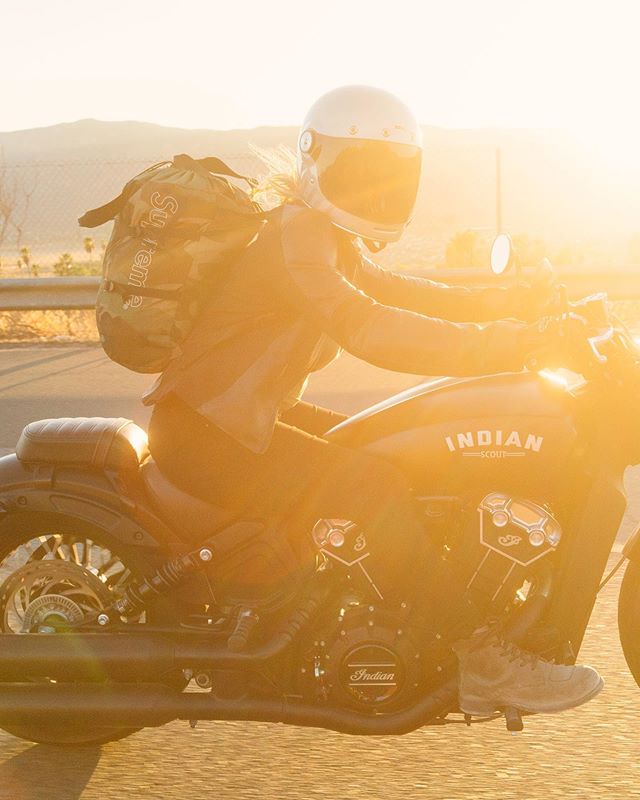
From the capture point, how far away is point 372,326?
3330mm

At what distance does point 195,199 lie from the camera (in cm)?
332

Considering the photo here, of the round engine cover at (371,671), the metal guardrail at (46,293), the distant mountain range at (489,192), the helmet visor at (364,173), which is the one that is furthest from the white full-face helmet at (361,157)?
the distant mountain range at (489,192)

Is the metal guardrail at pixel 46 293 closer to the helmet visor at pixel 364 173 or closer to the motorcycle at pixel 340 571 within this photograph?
the motorcycle at pixel 340 571

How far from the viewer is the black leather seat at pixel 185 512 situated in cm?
351

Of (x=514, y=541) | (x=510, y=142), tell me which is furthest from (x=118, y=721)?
(x=510, y=142)

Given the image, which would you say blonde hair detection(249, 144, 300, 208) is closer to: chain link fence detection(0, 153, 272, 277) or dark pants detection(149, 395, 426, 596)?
dark pants detection(149, 395, 426, 596)

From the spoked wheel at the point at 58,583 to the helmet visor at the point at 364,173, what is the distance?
1129 millimetres

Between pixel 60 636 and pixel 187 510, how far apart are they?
0.49 meters

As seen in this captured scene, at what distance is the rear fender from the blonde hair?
0.89 m

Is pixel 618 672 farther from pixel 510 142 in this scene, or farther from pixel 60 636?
pixel 510 142

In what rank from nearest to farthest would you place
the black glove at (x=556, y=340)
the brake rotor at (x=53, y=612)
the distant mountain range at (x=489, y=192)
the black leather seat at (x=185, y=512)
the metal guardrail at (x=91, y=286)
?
the black glove at (x=556, y=340) → the black leather seat at (x=185, y=512) → the brake rotor at (x=53, y=612) → the metal guardrail at (x=91, y=286) → the distant mountain range at (x=489, y=192)

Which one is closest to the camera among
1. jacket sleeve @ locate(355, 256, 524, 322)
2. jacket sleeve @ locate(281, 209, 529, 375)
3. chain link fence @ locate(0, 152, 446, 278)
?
jacket sleeve @ locate(281, 209, 529, 375)

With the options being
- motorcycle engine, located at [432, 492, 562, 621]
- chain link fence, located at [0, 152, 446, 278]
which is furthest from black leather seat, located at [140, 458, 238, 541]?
chain link fence, located at [0, 152, 446, 278]

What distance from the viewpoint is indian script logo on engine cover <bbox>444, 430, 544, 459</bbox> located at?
3.40 m
